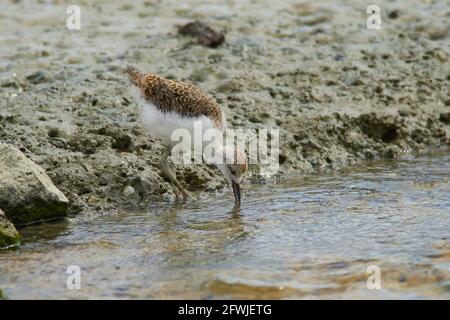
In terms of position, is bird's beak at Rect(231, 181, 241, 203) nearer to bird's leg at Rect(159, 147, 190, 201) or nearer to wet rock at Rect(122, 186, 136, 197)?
bird's leg at Rect(159, 147, 190, 201)

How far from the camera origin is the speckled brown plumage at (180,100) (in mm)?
8469

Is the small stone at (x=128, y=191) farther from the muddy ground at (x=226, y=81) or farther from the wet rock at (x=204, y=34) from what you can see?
the wet rock at (x=204, y=34)

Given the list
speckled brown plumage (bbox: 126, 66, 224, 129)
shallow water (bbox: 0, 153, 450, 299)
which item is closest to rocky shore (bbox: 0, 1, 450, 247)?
shallow water (bbox: 0, 153, 450, 299)

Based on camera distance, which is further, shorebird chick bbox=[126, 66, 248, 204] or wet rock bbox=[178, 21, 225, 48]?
wet rock bbox=[178, 21, 225, 48]

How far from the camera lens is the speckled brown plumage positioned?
27.8 feet

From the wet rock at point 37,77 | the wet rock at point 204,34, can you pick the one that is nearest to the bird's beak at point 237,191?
the wet rock at point 37,77

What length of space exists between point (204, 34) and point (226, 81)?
1.16 meters

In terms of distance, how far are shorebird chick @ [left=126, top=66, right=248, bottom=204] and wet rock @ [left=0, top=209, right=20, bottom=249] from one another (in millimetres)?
1782

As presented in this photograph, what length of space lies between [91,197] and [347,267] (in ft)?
9.57

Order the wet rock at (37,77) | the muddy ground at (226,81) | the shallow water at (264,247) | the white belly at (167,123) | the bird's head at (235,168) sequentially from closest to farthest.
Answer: the shallow water at (264,247) < the white belly at (167,123) < the bird's head at (235,168) < the muddy ground at (226,81) < the wet rock at (37,77)

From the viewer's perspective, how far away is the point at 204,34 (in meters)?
11.7

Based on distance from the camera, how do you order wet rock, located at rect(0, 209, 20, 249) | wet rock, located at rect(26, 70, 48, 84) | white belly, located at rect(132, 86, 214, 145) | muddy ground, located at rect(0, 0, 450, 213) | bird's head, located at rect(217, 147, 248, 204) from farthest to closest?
1. wet rock, located at rect(26, 70, 48, 84)
2. muddy ground, located at rect(0, 0, 450, 213)
3. bird's head, located at rect(217, 147, 248, 204)
4. white belly, located at rect(132, 86, 214, 145)
5. wet rock, located at rect(0, 209, 20, 249)
